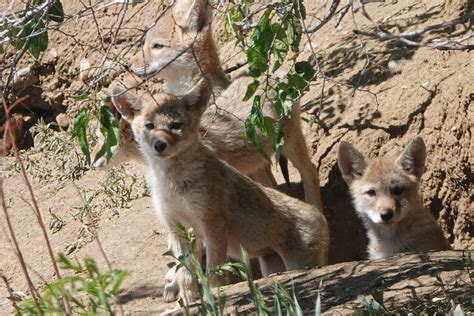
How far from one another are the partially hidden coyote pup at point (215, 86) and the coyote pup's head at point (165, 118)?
0.94 m

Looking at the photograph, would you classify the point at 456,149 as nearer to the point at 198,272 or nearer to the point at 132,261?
the point at 132,261

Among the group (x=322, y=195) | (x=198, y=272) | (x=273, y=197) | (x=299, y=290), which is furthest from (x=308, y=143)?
(x=198, y=272)

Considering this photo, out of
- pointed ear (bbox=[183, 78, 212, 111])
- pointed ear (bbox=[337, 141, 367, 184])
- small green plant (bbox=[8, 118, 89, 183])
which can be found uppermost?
small green plant (bbox=[8, 118, 89, 183])

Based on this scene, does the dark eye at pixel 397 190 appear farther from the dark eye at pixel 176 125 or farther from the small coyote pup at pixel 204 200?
the dark eye at pixel 176 125

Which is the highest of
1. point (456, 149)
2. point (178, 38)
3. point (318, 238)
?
point (178, 38)

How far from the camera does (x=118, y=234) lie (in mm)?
8500

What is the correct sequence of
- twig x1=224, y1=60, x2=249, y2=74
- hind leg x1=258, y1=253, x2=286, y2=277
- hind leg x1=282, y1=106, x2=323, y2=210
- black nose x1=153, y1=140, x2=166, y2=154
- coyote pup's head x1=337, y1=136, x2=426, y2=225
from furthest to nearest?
1. twig x1=224, y1=60, x2=249, y2=74
2. hind leg x1=282, y1=106, x2=323, y2=210
3. hind leg x1=258, y1=253, x2=286, y2=277
4. coyote pup's head x1=337, y1=136, x2=426, y2=225
5. black nose x1=153, y1=140, x2=166, y2=154

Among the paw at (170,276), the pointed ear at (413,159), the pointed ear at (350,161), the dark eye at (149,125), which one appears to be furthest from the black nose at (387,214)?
the dark eye at (149,125)

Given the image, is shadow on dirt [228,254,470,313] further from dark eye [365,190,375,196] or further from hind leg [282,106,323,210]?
hind leg [282,106,323,210]

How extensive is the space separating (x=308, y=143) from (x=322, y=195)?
54 centimetres

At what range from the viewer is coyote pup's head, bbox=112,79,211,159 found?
21.9 feet

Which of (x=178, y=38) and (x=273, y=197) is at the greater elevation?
(x=178, y=38)

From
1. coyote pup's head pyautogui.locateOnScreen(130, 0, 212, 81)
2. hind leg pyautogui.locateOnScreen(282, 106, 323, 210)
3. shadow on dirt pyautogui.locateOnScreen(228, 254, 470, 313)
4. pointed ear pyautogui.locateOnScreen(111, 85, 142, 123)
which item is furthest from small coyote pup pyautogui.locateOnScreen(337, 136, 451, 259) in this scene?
coyote pup's head pyautogui.locateOnScreen(130, 0, 212, 81)

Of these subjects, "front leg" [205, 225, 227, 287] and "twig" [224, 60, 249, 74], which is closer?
"front leg" [205, 225, 227, 287]
